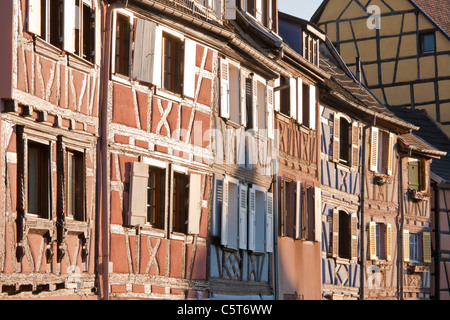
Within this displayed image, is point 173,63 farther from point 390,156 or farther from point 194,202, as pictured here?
point 390,156

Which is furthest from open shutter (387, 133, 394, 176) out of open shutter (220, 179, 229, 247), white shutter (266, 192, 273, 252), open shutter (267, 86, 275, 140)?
open shutter (220, 179, 229, 247)

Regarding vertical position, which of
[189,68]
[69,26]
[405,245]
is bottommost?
[405,245]

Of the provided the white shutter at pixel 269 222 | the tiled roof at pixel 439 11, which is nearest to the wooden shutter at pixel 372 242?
the white shutter at pixel 269 222

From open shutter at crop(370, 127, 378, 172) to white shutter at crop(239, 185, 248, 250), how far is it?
9.84 metres

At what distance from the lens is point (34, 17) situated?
45.7 feet

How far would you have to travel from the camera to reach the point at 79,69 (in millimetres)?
15477

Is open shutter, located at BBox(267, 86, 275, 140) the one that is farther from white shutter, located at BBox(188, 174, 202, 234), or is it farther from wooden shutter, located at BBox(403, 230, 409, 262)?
wooden shutter, located at BBox(403, 230, 409, 262)

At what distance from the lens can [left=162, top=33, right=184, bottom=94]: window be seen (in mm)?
18656

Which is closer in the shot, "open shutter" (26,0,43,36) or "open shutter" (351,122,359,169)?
"open shutter" (26,0,43,36)

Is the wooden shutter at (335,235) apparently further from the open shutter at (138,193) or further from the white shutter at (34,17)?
the white shutter at (34,17)

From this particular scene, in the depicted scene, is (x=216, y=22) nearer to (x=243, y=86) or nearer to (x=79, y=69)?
(x=243, y=86)

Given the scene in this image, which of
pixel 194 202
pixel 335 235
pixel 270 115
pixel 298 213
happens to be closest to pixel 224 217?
pixel 194 202

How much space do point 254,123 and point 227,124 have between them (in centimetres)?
159

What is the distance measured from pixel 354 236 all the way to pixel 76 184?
14838 mm
